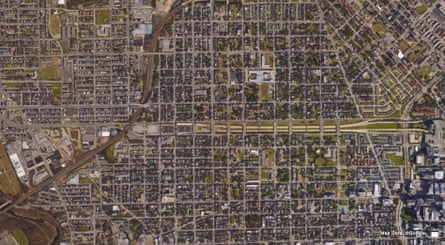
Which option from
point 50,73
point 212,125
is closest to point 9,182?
point 50,73

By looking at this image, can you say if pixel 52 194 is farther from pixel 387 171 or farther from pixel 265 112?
pixel 387 171

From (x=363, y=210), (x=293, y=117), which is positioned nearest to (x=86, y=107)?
(x=293, y=117)

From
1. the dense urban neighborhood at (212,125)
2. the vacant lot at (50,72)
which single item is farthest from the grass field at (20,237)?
the vacant lot at (50,72)

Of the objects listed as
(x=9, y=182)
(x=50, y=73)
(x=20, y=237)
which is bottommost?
(x=20, y=237)

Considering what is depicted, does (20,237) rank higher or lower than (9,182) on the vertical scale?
lower

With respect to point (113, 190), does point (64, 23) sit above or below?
above

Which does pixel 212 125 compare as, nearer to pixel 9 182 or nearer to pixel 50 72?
pixel 50 72
